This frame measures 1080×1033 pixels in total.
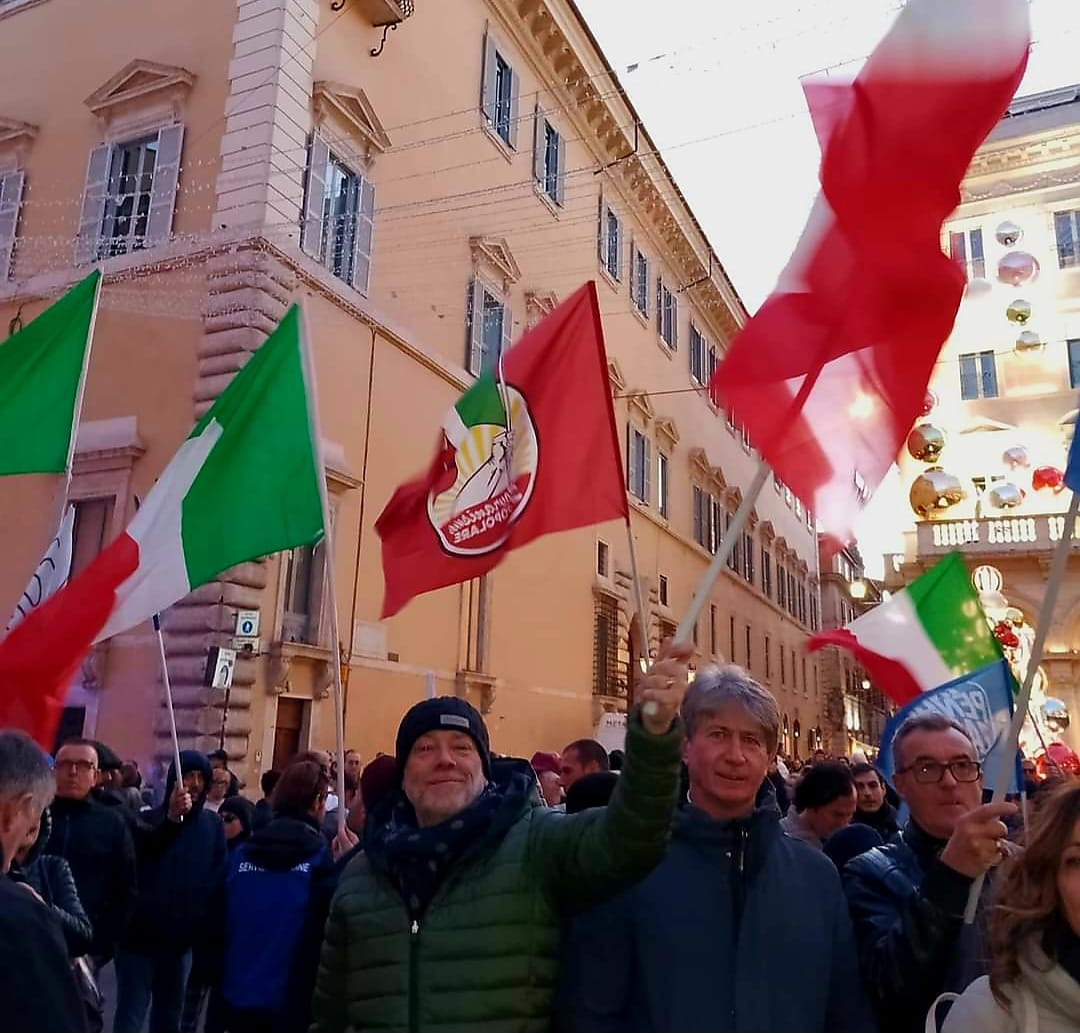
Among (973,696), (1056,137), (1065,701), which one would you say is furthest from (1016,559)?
(973,696)

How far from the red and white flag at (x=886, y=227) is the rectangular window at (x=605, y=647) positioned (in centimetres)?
1779

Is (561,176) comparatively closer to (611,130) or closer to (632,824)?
(611,130)

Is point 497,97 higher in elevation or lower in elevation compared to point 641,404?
higher

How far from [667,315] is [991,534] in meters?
9.81

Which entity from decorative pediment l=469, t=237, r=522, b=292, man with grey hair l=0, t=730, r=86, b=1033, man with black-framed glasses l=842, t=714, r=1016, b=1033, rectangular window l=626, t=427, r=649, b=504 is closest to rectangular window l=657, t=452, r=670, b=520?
rectangular window l=626, t=427, r=649, b=504

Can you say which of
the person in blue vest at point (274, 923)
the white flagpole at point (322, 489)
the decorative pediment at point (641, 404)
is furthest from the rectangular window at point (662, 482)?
the person in blue vest at point (274, 923)

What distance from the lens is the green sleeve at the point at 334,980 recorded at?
2377 mm

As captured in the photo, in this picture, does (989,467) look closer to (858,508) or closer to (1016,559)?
(1016,559)

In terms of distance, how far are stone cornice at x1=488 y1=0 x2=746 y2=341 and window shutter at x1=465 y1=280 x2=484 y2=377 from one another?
18.0 feet

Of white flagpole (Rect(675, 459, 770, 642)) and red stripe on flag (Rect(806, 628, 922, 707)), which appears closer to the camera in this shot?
white flagpole (Rect(675, 459, 770, 642))

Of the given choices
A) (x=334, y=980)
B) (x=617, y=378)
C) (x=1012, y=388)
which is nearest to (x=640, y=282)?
(x=617, y=378)

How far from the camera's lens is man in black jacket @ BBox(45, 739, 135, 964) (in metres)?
4.45

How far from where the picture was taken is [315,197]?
13.3m

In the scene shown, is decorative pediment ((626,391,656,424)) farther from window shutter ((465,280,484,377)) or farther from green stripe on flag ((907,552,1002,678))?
green stripe on flag ((907,552,1002,678))
